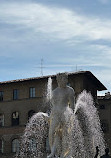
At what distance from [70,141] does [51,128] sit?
2.46ft

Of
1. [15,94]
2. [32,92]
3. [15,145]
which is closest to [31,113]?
[32,92]

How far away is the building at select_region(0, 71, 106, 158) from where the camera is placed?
38094mm

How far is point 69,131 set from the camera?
1210cm

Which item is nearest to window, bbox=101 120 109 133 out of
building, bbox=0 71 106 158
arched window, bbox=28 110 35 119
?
building, bbox=0 71 106 158

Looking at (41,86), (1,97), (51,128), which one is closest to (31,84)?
(41,86)

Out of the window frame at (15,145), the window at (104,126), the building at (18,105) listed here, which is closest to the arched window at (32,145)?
the building at (18,105)

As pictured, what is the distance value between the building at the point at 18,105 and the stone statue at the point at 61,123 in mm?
24726

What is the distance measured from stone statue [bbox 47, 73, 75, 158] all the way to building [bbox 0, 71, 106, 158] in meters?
24.7

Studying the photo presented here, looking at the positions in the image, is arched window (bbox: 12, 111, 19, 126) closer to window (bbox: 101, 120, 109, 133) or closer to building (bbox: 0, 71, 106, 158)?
building (bbox: 0, 71, 106, 158)

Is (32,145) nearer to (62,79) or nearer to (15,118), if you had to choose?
(15,118)

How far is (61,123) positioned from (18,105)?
27.2 m

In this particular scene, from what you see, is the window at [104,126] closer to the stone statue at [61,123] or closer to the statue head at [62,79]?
the statue head at [62,79]

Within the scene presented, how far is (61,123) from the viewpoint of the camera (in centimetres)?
1212

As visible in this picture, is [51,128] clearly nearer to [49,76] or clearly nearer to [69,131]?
[69,131]
